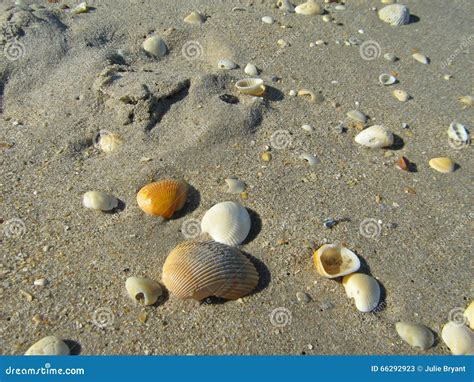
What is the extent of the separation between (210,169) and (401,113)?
4.81 ft

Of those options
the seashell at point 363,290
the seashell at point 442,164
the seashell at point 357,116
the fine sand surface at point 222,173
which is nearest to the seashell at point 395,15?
the fine sand surface at point 222,173

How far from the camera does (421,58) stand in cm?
377

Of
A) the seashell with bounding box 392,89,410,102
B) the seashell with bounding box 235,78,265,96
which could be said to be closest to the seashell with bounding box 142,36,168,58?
the seashell with bounding box 235,78,265,96

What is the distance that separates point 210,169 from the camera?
8.88 ft

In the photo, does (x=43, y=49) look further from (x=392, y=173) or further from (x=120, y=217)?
(x=392, y=173)

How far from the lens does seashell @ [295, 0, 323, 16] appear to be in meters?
4.09

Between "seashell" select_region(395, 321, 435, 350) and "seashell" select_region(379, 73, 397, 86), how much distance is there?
6.56ft

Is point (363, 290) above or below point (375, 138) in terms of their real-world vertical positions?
below

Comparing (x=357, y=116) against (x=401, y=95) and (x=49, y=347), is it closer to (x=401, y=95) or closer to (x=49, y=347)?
(x=401, y=95)

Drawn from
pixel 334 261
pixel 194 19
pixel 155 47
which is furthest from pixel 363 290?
pixel 194 19

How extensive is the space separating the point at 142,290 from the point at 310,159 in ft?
4.14

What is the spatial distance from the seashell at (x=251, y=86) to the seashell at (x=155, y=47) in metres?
0.79

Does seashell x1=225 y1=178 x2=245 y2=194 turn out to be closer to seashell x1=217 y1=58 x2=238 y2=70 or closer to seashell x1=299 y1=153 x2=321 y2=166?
seashell x1=299 y1=153 x2=321 y2=166

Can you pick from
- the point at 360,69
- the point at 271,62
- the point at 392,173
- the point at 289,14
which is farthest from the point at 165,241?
the point at 289,14
